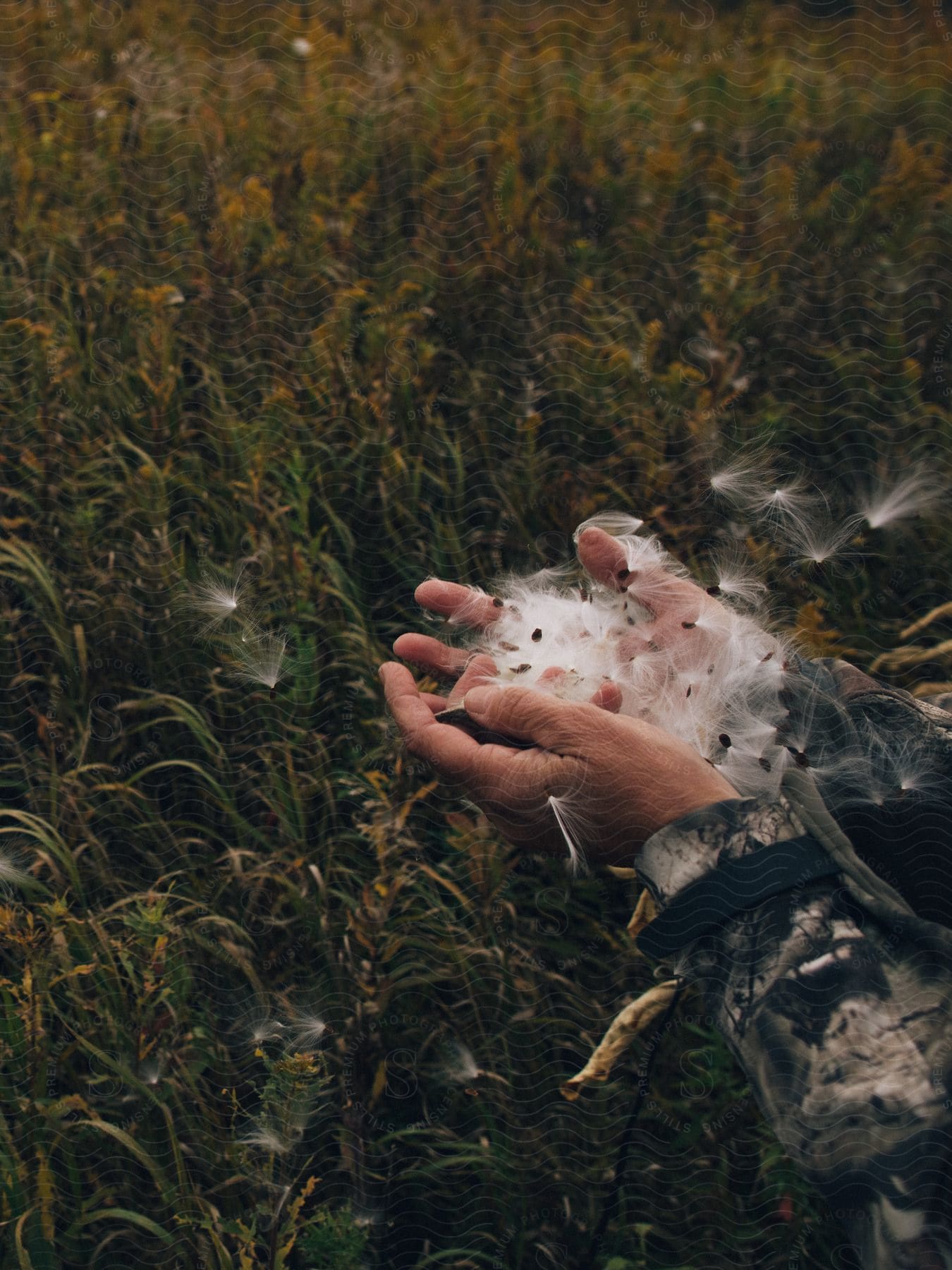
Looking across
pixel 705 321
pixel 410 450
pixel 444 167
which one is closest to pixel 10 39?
pixel 444 167

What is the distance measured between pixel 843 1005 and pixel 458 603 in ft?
4.51

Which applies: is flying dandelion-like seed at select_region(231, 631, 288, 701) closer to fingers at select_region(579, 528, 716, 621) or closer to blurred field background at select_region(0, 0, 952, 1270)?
blurred field background at select_region(0, 0, 952, 1270)

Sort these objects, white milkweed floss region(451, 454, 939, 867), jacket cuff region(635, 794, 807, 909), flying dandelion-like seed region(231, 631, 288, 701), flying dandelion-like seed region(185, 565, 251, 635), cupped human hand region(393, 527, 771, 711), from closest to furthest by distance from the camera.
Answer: jacket cuff region(635, 794, 807, 909), white milkweed floss region(451, 454, 939, 867), cupped human hand region(393, 527, 771, 711), flying dandelion-like seed region(231, 631, 288, 701), flying dandelion-like seed region(185, 565, 251, 635)

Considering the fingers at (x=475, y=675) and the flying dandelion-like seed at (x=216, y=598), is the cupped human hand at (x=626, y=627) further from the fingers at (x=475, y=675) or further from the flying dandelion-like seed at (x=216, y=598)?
the flying dandelion-like seed at (x=216, y=598)

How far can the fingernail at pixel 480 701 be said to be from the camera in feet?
7.75

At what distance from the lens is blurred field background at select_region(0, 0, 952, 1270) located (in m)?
2.50

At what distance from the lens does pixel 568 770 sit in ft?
7.09

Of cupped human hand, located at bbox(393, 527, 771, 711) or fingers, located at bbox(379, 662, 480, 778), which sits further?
cupped human hand, located at bbox(393, 527, 771, 711)

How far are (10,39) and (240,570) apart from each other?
3.35 meters

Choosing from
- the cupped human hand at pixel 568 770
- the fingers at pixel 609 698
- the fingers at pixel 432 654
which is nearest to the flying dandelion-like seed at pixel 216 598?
the fingers at pixel 432 654

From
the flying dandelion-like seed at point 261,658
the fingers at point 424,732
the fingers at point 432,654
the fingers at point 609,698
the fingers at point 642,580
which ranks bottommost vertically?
the flying dandelion-like seed at point 261,658

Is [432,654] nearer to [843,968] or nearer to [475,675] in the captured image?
[475,675]

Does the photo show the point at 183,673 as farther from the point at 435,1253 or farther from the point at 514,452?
the point at 435,1253

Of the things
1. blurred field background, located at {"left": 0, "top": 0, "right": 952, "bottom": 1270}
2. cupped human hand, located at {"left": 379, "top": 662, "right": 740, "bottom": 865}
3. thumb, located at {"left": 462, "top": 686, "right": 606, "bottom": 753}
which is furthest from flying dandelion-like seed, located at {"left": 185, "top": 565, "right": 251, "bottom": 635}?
thumb, located at {"left": 462, "top": 686, "right": 606, "bottom": 753}
